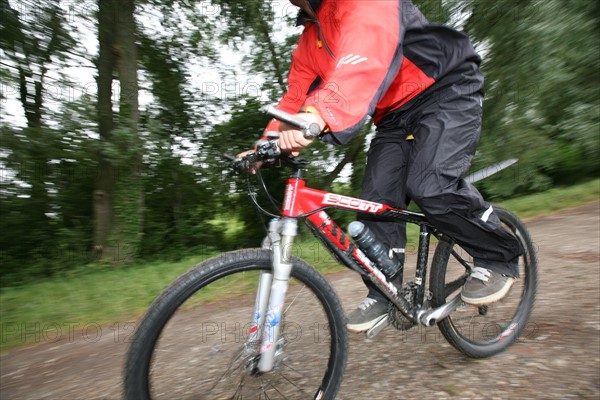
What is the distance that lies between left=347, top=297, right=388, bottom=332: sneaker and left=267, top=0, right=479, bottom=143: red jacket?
1122mm

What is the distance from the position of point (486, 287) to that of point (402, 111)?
1118mm

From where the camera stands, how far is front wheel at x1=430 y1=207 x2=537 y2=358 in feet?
8.69

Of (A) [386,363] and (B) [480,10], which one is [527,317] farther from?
(B) [480,10]

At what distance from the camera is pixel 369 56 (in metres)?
1.85

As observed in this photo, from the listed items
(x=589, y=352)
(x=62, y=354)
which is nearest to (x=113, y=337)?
(x=62, y=354)

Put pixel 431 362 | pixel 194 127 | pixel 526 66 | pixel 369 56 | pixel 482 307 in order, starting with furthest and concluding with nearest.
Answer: pixel 194 127 → pixel 526 66 → pixel 482 307 → pixel 431 362 → pixel 369 56

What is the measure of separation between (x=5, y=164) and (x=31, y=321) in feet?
12.3

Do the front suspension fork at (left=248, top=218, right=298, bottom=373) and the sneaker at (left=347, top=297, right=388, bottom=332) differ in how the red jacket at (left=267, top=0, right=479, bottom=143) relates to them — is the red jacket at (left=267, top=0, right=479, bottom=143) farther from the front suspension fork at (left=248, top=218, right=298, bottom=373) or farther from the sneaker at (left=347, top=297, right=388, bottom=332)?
the sneaker at (left=347, top=297, right=388, bottom=332)

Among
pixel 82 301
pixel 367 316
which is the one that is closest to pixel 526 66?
pixel 367 316

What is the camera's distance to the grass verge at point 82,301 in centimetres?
397

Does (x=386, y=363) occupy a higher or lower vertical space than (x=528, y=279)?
lower

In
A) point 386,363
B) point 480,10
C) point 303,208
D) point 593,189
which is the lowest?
point 386,363

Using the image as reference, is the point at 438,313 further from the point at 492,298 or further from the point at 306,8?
the point at 306,8

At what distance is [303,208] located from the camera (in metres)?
2.04
